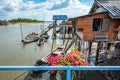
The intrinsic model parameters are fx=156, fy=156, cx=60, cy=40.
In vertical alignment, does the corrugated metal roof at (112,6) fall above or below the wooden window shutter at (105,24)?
above

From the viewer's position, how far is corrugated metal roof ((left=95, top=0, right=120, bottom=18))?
13109 mm

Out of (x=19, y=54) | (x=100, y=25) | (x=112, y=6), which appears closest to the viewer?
(x=100, y=25)

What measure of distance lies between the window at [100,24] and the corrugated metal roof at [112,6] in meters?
0.94

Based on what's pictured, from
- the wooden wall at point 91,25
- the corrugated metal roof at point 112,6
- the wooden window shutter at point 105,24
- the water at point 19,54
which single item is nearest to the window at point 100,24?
the wooden window shutter at point 105,24

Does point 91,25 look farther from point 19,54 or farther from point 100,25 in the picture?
point 19,54

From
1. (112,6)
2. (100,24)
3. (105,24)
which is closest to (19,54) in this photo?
(100,24)

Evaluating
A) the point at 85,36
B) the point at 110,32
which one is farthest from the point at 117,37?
the point at 85,36

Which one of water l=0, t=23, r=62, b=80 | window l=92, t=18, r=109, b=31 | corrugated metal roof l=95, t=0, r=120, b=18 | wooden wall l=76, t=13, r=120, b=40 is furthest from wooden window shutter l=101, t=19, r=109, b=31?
water l=0, t=23, r=62, b=80

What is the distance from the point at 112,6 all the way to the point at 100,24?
2617mm

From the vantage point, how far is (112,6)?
50.0 feet

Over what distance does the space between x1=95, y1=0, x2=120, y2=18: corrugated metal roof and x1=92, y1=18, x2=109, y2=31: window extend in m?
0.94

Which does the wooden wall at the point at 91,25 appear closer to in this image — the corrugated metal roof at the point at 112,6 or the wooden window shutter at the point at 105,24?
the wooden window shutter at the point at 105,24

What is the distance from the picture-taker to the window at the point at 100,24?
13.9 m

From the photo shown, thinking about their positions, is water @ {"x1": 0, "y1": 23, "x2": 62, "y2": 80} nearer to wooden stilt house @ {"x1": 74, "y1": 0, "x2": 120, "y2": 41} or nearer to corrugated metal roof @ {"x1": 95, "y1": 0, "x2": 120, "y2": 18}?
wooden stilt house @ {"x1": 74, "y1": 0, "x2": 120, "y2": 41}
